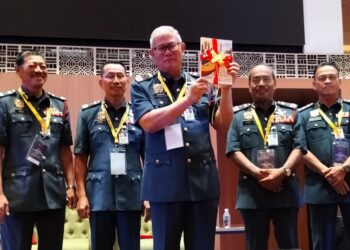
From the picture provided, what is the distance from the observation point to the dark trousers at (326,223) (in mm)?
3381

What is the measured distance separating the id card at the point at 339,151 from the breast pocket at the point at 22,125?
2.06 meters

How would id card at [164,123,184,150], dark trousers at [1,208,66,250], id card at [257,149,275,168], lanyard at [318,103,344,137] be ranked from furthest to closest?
lanyard at [318,103,344,137], id card at [257,149,275,168], dark trousers at [1,208,66,250], id card at [164,123,184,150]

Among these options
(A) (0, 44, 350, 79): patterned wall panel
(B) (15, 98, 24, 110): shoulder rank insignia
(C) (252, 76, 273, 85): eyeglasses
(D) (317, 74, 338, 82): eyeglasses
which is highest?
(A) (0, 44, 350, 79): patterned wall panel

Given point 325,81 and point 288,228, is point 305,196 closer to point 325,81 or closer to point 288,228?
point 288,228

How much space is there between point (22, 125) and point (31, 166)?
0.25 metres

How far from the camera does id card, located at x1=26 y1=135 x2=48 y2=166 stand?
2861 mm

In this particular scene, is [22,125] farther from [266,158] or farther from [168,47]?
[266,158]

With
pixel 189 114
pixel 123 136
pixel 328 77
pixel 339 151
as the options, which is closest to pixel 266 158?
pixel 339 151

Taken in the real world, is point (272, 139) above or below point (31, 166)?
above

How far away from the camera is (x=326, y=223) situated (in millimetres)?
3422

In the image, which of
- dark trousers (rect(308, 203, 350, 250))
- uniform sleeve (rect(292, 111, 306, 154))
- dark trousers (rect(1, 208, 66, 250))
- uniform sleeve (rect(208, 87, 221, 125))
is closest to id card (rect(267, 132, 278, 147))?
uniform sleeve (rect(292, 111, 306, 154))

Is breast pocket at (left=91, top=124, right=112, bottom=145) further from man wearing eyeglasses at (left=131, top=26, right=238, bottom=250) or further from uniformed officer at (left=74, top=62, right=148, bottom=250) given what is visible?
man wearing eyeglasses at (left=131, top=26, right=238, bottom=250)

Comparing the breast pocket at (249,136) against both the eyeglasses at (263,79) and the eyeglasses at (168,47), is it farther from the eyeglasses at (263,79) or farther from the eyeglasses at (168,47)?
the eyeglasses at (168,47)

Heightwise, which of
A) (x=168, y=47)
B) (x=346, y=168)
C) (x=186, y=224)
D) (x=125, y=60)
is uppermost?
(x=125, y=60)
